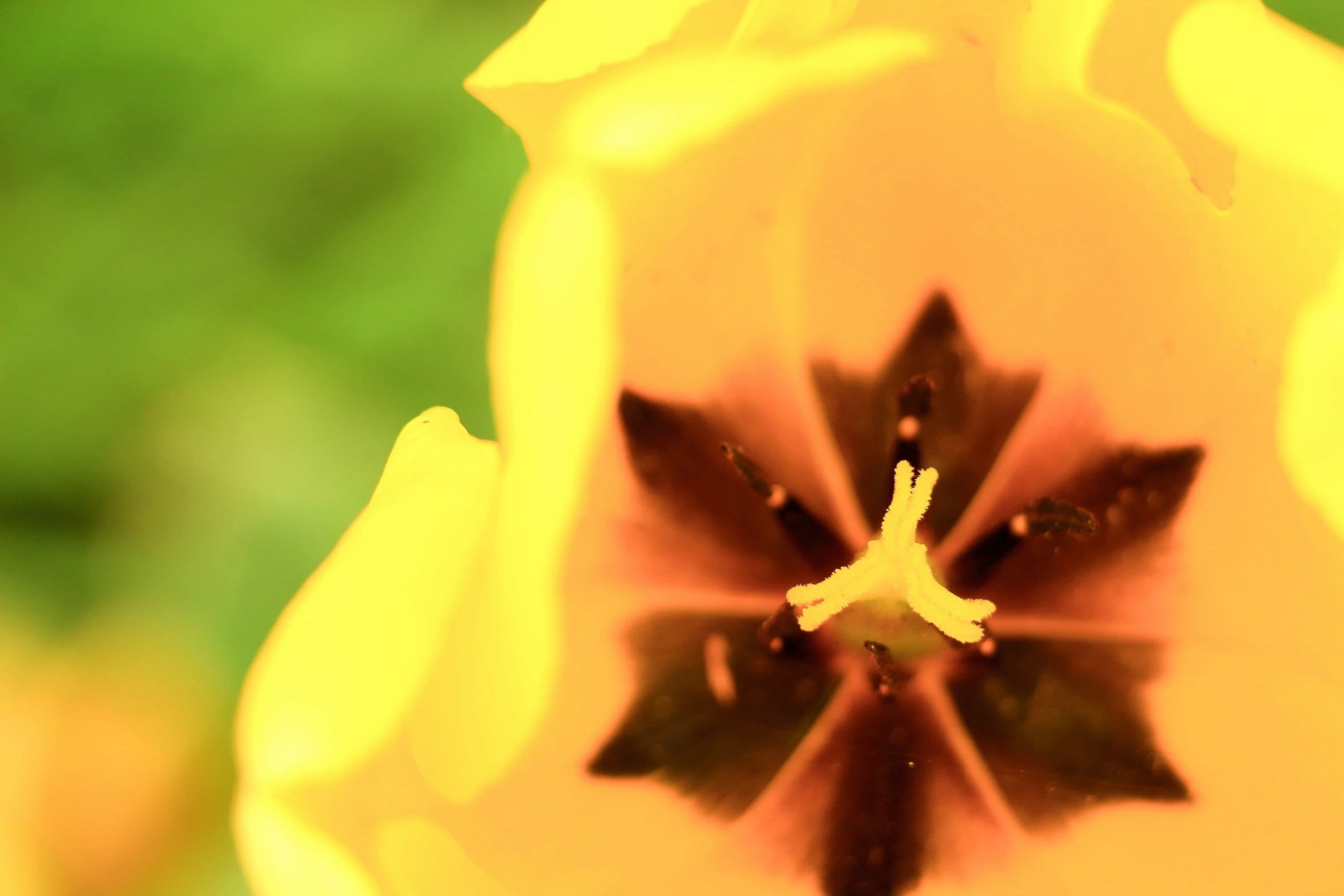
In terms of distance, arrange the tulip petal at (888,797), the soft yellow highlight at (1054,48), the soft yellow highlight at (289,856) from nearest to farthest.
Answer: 1. the soft yellow highlight at (289,856)
2. the soft yellow highlight at (1054,48)
3. the tulip petal at (888,797)

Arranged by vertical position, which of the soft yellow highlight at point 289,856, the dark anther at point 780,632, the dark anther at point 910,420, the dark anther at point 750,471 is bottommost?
the soft yellow highlight at point 289,856

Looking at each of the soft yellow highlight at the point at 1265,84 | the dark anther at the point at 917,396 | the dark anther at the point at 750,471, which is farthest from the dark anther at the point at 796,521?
the soft yellow highlight at the point at 1265,84

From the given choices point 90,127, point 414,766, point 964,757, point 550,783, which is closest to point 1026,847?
point 964,757

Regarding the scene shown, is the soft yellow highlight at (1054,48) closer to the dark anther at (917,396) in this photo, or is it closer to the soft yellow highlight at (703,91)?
the soft yellow highlight at (703,91)

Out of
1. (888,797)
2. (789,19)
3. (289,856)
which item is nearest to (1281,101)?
(789,19)

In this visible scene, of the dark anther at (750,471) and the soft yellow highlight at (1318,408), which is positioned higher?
the soft yellow highlight at (1318,408)
